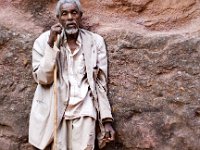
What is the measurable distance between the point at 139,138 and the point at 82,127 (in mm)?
502

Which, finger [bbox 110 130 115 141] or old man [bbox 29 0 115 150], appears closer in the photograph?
old man [bbox 29 0 115 150]

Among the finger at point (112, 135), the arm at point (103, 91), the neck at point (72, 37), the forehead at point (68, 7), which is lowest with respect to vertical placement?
the finger at point (112, 135)

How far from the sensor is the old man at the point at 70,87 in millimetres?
3820

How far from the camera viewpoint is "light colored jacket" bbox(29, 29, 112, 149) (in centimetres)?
387

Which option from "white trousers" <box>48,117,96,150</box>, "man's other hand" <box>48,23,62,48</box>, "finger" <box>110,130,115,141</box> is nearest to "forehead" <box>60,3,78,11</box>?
"man's other hand" <box>48,23,62,48</box>

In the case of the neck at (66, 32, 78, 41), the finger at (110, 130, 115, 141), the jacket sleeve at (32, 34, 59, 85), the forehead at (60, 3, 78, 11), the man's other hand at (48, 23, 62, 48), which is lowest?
the finger at (110, 130, 115, 141)

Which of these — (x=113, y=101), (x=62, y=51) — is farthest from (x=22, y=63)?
(x=113, y=101)

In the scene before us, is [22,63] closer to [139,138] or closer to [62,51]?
[62,51]

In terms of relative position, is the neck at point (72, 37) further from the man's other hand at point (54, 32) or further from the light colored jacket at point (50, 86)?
the man's other hand at point (54, 32)

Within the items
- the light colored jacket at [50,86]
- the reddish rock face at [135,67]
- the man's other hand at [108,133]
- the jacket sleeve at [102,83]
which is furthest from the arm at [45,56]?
the man's other hand at [108,133]

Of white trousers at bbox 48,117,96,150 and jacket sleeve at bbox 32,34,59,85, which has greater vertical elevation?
jacket sleeve at bbox 32,34,59,85

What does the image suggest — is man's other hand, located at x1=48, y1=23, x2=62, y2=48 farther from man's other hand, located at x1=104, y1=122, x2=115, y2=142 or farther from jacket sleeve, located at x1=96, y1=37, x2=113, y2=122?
A: man's other hand, located at x1=104, y1=122, x2=115, y2=142

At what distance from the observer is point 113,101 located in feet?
13.5

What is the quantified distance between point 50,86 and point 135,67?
68cm
